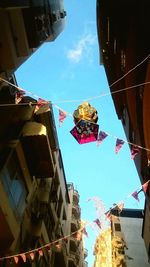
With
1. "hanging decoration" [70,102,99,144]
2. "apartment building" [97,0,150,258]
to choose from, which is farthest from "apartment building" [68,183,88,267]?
"hanging decoration" [70,102,99,144]

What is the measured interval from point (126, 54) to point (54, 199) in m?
13.5

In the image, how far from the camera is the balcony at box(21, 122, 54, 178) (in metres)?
15.4

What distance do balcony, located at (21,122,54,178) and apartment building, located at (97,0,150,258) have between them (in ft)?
14.7

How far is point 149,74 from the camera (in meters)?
10.8

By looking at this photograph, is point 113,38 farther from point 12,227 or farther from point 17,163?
point 12,227

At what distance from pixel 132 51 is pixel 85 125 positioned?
12.9ft

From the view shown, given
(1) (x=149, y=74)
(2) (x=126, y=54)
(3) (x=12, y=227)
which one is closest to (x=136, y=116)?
(2) (x=126, y=54)

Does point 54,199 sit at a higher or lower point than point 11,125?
lower

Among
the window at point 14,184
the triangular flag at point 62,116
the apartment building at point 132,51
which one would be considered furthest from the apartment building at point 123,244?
the triangular flag at point 62,116

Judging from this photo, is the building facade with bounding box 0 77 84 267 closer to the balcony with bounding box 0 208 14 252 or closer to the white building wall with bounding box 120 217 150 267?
the balcony with bounding box 0 208 14 252

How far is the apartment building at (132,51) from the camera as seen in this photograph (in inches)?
442

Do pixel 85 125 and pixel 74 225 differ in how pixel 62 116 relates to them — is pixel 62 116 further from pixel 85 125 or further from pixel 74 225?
pixel 74 225

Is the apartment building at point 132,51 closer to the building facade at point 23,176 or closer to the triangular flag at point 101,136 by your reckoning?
the triangular flag at point 101,136

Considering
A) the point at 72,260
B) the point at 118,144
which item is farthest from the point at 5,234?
the point at 72,260
